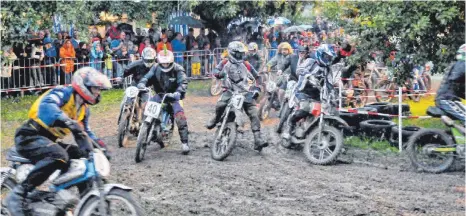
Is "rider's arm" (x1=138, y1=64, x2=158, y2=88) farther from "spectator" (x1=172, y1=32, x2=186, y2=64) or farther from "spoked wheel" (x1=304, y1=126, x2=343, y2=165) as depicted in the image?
"spectator" (x1=172, y1=32, x2=186, y2=64)

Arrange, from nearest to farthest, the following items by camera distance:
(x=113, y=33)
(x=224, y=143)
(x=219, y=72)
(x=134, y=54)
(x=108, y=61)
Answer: (x=224, y=143) < (x=219, y=72) < (x=108, y=61) < (x=134, y=54) < (x=113, y=33)

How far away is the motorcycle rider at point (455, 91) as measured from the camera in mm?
9547

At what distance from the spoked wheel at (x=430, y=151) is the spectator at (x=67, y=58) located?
1074 cm

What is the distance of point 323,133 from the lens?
10852 mm

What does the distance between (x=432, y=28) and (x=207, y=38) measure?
39.7 feet

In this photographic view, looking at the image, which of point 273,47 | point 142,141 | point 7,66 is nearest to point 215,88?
point 7,66

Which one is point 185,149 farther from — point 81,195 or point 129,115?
point 81,195

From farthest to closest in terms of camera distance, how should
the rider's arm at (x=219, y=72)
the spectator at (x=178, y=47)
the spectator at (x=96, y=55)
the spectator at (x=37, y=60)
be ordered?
the spectator at (x=178, y=47) → the spectator at (x=96, y=55) → the spectator at (x=37, y=60) → the rider's arm at (x=219, y=72)

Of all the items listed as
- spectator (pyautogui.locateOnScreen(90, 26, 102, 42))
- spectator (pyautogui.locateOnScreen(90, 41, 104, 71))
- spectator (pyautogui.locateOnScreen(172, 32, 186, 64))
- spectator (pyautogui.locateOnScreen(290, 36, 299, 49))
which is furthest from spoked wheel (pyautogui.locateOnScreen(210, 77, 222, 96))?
spectator (pyautogui.locateOnScreen(290, 36, 299, 49))

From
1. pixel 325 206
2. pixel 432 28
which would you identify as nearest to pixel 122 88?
pixel 432 28

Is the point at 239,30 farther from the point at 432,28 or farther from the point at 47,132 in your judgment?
the point at 47,132

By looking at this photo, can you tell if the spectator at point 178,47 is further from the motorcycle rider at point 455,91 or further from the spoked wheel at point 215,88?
the motorcycle rider at point 455,91

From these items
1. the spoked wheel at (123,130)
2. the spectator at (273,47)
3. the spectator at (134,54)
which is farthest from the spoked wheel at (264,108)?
the spectator at (273,47)

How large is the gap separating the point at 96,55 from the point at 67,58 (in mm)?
960
